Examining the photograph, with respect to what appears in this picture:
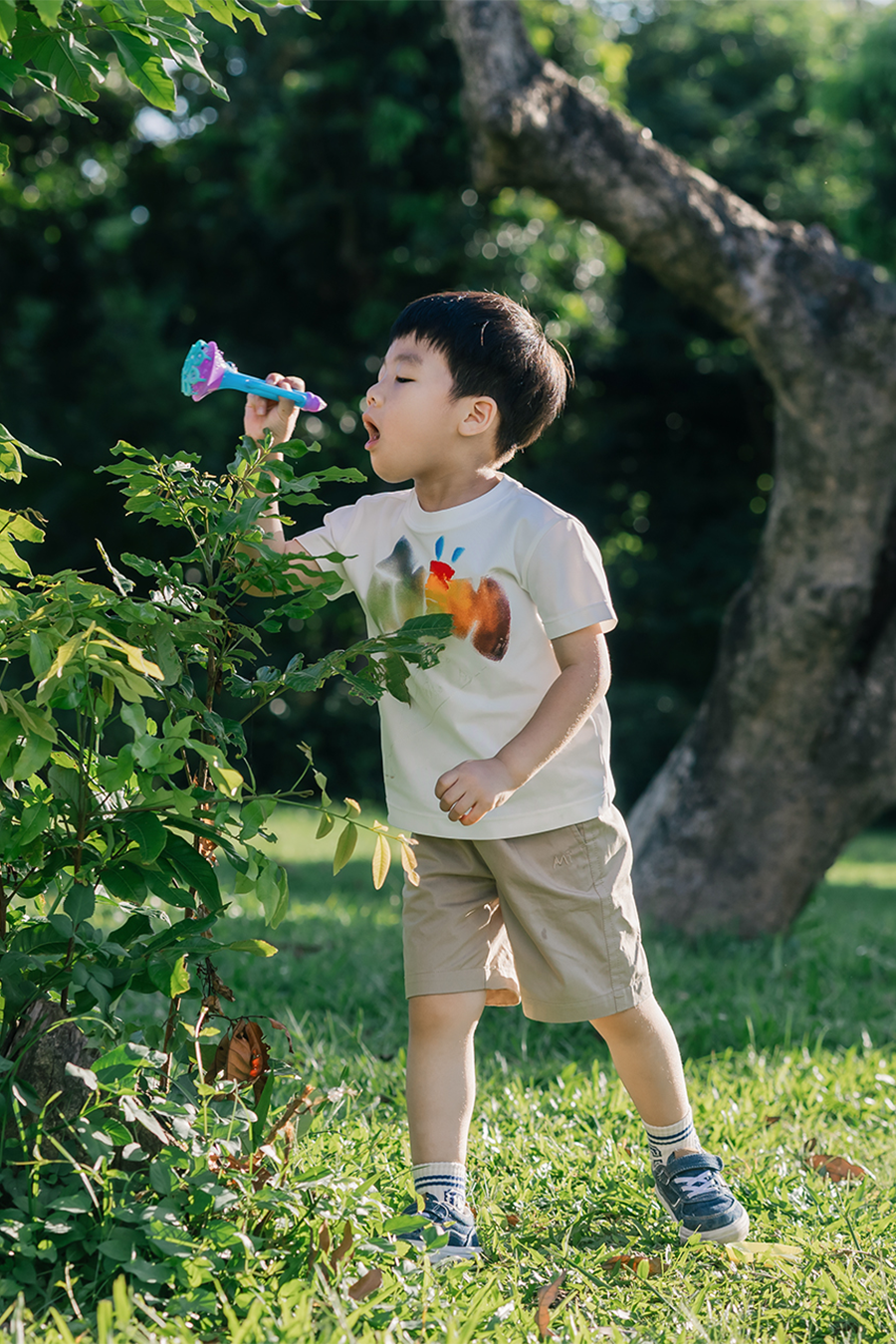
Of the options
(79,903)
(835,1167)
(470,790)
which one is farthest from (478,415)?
(835,1167)

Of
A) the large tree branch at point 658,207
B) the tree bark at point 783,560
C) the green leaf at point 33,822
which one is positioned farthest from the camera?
the tree bark at point 783,560

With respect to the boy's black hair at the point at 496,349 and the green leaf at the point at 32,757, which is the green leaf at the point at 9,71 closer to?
the boy's black hair at the point at 496,349

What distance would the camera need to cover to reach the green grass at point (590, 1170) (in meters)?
1.58

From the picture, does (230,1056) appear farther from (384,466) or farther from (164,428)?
(164,428)

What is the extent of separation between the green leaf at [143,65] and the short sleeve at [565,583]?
0.85 meters

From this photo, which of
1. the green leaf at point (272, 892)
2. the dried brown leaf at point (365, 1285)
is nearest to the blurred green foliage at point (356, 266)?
the green leaf at point (272, 892)

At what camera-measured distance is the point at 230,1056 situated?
5.68 ft

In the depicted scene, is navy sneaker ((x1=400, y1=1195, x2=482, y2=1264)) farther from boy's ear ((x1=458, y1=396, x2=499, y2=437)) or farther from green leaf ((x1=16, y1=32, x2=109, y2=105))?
green leaf ((x1=16, y1=32, x2=109, y2=105))

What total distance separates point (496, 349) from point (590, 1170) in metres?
1.48

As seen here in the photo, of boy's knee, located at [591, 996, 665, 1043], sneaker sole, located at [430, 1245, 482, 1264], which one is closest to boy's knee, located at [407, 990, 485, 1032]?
boy's knee, located at [591, 996, 665, 1043]

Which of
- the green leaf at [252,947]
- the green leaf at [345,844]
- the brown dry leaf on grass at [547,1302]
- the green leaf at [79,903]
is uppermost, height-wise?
the green leaf at [345,844]

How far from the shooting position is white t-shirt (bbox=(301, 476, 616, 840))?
6.62 feet

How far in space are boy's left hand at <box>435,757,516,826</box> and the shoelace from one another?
75cm

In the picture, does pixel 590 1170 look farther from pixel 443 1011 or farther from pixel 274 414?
pixel 274 414
